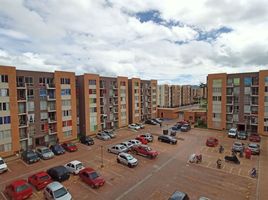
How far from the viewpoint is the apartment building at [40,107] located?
111 feet

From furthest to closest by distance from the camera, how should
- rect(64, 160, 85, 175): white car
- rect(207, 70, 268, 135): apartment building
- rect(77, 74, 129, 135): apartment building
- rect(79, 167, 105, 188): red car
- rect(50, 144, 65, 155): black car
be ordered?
rect(77, 74, 129, 135): apartment building
rect(207, 70, 268, 135): apartment building
rect(50, 144, 65, 155): black car
rect(64, 160, 85, 175): white car
rect(79, 167, 105, 188): red car

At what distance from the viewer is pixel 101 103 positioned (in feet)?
172

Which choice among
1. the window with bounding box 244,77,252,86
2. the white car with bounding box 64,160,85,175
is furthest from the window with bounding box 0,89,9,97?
the window with bounding box 244,77,252,86

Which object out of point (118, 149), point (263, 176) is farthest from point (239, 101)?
point (118, 149)

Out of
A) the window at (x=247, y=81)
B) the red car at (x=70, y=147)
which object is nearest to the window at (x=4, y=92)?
the red car at (x=70, y=147)

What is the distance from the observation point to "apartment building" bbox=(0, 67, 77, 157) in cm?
3378

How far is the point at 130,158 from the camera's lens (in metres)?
29.0

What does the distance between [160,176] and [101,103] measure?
31275 mm

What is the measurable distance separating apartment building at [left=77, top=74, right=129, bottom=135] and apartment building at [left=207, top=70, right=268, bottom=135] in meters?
26.6

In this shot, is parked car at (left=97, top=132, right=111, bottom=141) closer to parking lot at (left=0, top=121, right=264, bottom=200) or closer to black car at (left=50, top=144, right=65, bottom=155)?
parking lot at (left=0, top=121, right=264, bottom=200)

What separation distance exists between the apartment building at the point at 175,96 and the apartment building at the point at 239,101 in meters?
54.8

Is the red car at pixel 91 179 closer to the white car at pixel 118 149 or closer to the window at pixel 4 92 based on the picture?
the white car at pixel 118 149

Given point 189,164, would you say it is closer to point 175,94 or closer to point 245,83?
point 245,83

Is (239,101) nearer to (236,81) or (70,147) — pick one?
(236,81)
